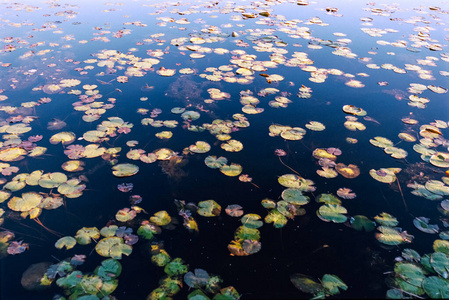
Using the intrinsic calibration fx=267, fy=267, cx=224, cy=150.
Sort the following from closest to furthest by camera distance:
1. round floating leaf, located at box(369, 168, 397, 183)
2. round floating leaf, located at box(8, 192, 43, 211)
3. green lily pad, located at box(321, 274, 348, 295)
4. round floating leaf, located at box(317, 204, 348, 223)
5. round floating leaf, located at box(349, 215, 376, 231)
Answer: green lily pad, located at box(321, 274, 348, 295) < round floating leaf, located at box(349, 215, 376, 231) < round floating leaf, located at box(317, 204, 348, 223) < round floating leaf, located at box(8, 192, 43, 211) < round floating leaf, located at box(369, 168, 397, 183)

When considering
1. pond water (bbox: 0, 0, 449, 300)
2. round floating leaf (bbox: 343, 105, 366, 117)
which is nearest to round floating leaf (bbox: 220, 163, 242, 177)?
pond water (bbox: 0, 0, 449, 300)

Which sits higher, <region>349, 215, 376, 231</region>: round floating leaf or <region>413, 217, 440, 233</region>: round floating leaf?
<region>413, 217, 440, 233</region>: round floating leaf

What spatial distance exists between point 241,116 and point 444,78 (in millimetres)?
6244

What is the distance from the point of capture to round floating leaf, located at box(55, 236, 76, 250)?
3427mm

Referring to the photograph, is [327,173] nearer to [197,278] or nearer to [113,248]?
[197,278]

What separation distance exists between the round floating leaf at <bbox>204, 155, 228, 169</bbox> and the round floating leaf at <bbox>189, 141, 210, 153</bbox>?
0.77 feet

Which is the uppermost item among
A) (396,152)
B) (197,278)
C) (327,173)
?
(396,152)

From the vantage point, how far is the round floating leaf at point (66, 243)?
11.2 ft

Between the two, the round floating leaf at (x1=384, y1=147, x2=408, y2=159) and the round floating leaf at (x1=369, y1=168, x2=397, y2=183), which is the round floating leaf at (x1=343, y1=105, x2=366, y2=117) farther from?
the round floating leaf at (x1=369, y1=168, x2=397, y2=183)

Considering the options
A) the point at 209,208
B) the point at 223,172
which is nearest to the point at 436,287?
the point at 209,208

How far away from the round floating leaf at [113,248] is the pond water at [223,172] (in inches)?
0.7

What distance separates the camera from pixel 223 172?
178 inches

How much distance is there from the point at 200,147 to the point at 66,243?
257 cm

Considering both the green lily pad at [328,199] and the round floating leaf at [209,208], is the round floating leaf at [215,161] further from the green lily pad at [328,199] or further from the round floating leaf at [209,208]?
the green lily pad at [328,199]
